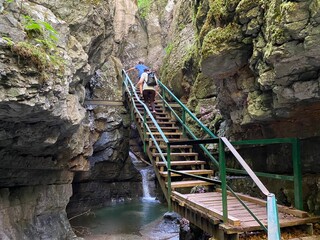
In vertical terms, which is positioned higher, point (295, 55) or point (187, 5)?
point (187, 5)

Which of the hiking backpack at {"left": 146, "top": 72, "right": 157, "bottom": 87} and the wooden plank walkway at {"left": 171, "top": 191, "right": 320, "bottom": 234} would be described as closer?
the wooden plank walkway at {"left": 171, "top": 191, "right": 320, "bottom": 234}

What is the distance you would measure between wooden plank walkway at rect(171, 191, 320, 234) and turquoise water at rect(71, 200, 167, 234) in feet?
13.3

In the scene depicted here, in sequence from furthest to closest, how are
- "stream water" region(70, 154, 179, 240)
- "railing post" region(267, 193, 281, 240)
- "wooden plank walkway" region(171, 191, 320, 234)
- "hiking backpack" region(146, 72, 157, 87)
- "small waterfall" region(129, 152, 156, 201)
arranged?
"small waterfall" region(129, 152, 156, 201) < "hiking backpack" region(146, 72, 157, 87) < "stream water" region(70, 154, 179, 240) < "wooden plank walkway" region(171, 191, 320, 234) < "railing post" region(267, 193, 281, 240)

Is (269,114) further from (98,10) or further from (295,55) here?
(98,10)

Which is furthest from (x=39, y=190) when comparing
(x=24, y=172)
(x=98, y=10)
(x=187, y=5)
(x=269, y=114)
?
(x=187, y=5)

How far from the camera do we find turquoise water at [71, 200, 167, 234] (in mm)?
9336

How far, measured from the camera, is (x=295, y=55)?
3.73 meters

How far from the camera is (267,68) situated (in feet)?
14.4

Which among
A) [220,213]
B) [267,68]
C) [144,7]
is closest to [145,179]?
[220,213]

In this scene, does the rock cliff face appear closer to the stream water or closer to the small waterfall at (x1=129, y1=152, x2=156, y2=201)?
the stream water

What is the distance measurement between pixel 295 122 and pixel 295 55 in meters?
1.67

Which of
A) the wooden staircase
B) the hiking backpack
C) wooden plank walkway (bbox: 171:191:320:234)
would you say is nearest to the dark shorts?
the hiking backpack

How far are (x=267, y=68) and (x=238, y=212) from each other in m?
2.23

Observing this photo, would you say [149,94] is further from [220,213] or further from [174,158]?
[220,213]
